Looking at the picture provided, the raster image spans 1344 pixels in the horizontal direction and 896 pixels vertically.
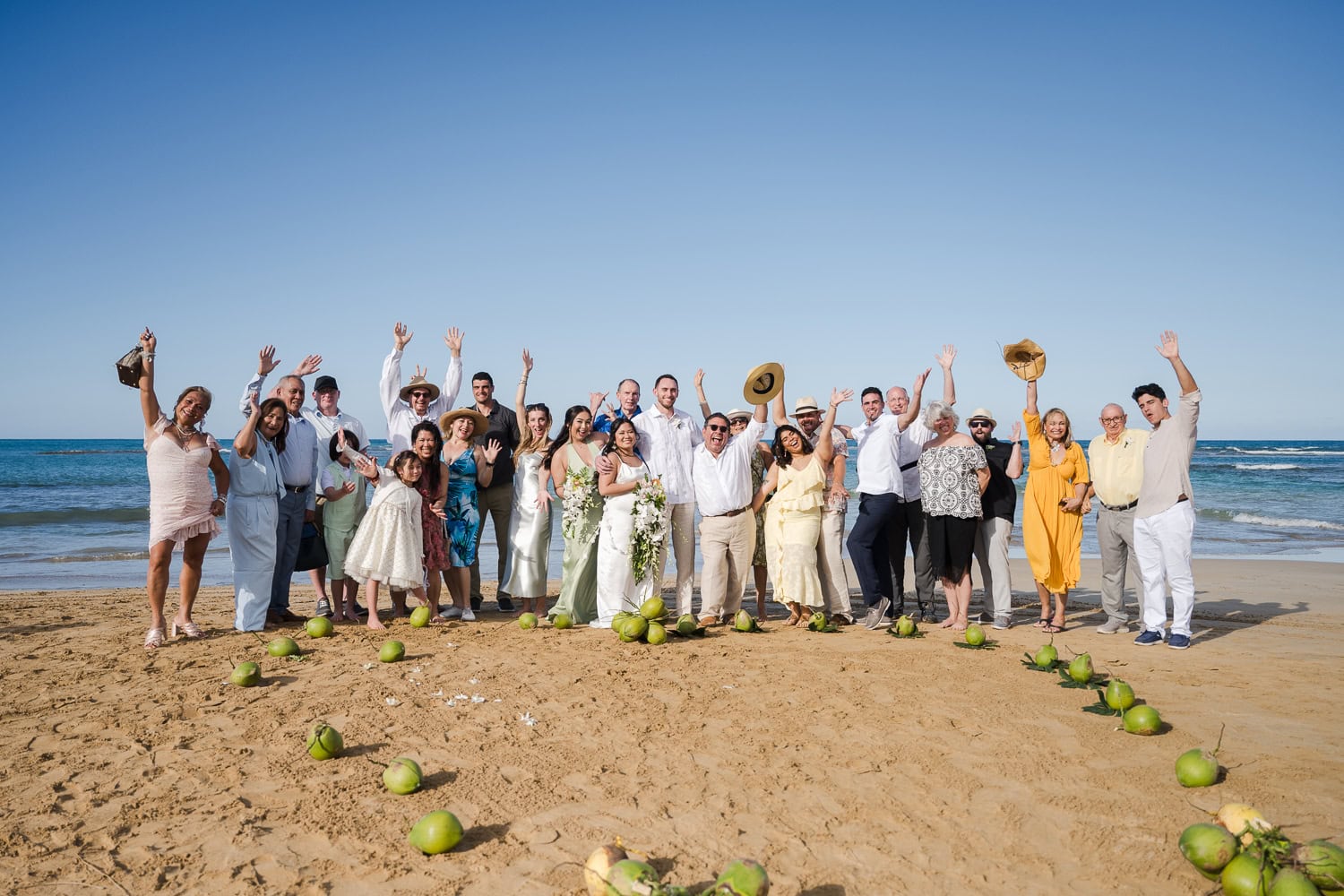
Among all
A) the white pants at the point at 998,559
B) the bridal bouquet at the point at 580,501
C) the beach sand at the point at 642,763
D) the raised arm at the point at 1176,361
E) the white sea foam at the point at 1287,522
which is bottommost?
the white sea foam at the point at 1287,522

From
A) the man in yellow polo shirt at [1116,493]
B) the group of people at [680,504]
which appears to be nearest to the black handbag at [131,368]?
the group of people at [680,504]

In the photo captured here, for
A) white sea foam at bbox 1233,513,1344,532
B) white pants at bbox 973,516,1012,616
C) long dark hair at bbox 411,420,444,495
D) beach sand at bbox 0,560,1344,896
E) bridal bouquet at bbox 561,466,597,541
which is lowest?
white sea foam at bbox 1233,513,1344,532

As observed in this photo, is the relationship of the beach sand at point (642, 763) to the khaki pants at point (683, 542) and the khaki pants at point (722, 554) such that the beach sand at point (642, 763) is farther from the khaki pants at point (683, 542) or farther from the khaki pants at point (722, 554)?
the khaki pants at point (683, 542)

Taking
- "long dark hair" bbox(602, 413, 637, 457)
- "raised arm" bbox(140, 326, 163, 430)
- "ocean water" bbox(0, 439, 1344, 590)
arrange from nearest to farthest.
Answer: "raised arm" bbox(140, 326, 163, 430) < "long dark hair" bbox(602, 413, 637, 457) < "ocean water" bbox(0, 439, 1344, 590)

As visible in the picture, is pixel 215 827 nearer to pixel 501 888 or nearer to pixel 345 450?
pixel 501 888

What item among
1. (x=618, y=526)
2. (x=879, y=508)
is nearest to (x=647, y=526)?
(x=618, y=526)

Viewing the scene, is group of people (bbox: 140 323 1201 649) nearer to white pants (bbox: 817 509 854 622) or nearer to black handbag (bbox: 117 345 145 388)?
white pants (bbox: 817 509 854 622)

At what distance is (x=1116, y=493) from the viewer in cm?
808

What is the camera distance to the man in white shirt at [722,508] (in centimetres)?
840

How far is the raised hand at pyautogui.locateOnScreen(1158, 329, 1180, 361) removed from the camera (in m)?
7.26

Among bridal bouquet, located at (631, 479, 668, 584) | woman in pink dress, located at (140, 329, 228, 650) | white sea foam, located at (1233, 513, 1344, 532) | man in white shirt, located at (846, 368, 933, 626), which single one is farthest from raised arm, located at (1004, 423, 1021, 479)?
white sea foam, located at (1233, 513, 1344, 532)

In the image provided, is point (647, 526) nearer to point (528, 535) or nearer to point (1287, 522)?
point (528, 535)

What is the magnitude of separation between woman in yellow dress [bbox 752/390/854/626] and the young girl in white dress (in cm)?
367

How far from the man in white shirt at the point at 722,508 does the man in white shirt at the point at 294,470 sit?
3945 millimetres
